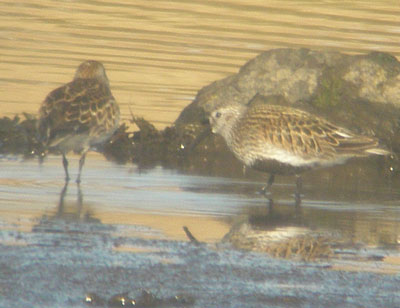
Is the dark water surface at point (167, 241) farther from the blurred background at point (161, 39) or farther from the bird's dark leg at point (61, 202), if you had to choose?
the blurred background at point (161, 39)

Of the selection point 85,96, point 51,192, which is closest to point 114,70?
point 85,96

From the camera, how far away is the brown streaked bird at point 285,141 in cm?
1120

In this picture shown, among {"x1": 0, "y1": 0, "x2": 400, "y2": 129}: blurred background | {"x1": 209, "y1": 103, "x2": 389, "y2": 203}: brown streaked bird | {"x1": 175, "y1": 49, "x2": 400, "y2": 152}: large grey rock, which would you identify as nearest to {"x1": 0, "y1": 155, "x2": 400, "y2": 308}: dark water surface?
{"x1": 209, "y1": 103, "x2": 389, "y2": 203}: brown streaked bird

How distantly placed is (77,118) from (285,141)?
79.8 inches

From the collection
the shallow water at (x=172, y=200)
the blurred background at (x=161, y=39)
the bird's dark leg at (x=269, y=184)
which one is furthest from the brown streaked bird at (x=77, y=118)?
the blurred background at (x=161, y=39)

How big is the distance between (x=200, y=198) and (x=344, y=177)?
7.54 ft

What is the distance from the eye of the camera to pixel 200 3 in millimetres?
29938

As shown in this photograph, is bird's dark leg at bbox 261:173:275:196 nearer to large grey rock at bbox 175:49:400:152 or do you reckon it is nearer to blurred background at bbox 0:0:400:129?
large grey rock at bbox 175:49:400:152

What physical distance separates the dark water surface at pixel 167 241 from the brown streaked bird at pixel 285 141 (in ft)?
1.09

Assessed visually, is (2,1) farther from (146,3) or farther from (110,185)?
(110,185)

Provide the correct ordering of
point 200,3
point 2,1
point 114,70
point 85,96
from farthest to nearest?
1. point 200,3
2. point 2,1
3. point 114,70
4. point 85,96

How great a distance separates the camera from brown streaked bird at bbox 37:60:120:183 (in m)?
11.4

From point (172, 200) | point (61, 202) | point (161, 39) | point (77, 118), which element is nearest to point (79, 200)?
point (61, 202)

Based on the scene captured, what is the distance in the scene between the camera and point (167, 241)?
8.54 metres
